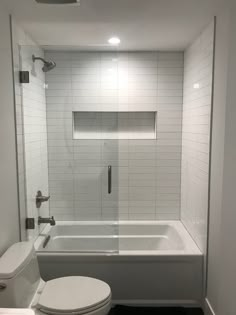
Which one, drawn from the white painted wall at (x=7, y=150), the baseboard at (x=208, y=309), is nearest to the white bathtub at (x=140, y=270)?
the baseboard at (x=208, y=309)

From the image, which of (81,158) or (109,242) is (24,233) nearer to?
(109,242)

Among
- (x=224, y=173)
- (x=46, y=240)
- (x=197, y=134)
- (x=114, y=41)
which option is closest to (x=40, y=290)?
(x=46, y=240)

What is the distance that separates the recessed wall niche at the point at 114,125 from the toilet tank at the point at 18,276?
1.53 m

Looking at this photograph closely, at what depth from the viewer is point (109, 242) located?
2.90 metres

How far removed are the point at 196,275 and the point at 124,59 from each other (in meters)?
2.28

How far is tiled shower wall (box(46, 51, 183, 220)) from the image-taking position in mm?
3128

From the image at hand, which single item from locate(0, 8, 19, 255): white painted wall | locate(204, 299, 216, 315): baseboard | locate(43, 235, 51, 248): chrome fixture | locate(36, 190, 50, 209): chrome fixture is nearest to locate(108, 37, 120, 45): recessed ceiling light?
locate(0, 8, 19, 255): white painted wall

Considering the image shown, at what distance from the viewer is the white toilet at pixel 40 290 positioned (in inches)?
64.7

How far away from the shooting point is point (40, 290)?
1.96 metres

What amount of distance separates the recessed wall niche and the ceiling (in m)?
0.74

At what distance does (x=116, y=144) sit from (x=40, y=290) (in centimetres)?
171

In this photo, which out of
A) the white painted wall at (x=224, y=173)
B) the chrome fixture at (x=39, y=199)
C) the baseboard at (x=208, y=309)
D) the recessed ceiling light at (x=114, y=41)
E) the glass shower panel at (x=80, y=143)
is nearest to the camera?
the white painted wall at (x=224, y=173)

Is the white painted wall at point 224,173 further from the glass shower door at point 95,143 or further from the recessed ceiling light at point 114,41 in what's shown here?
the glass shower door at point 95,143

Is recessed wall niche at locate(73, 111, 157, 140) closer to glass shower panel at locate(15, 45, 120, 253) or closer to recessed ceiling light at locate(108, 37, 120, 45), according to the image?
glass shower panel at locate(15, 45, 120, 253)
